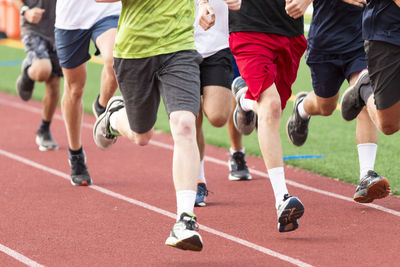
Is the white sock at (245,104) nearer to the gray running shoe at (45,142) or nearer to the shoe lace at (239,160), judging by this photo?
the shoe lace at (239,160)

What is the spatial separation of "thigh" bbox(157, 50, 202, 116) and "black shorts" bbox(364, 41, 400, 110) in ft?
4.07

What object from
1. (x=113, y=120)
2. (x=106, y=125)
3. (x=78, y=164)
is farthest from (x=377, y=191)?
(x=78, y=164)

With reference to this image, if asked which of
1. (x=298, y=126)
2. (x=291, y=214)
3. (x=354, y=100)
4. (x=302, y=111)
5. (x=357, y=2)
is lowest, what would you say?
(x=298, y=126)

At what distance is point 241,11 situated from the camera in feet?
19.9

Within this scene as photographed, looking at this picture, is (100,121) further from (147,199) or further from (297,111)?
(297,111)

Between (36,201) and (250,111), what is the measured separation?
1955 millimetres

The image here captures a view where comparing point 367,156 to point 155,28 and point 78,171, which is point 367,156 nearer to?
point 155,28

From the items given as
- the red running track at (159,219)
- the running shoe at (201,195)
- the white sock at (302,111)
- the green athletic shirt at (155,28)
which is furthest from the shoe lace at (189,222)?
the white sock at (302,111)

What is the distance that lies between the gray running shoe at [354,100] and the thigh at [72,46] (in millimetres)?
2281

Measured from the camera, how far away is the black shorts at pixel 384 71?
5.61m

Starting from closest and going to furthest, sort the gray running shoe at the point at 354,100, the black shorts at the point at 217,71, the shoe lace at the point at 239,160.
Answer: the gray running shoe at the point at 354,100, the black shorts at the point at 217,71, the shoe lace at the point at 239,160

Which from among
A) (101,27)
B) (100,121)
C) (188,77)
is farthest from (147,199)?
(188,77)

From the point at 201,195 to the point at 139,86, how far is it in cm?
155

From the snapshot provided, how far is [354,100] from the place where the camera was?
6.32 metres
